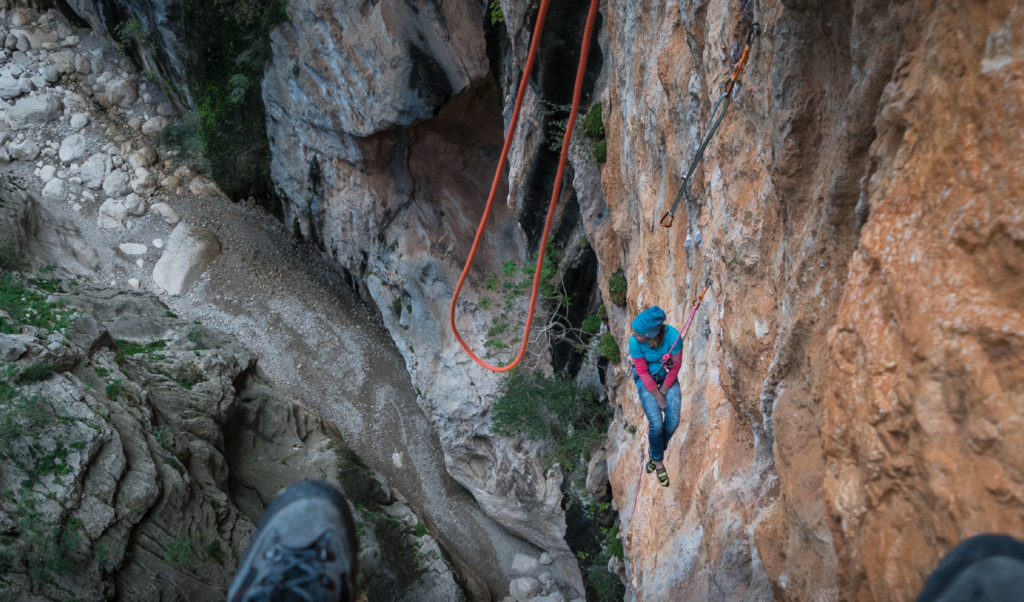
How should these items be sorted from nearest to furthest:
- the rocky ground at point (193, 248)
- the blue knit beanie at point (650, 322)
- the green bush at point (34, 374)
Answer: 1. the blue knit beanie at point (650, 322)
2. the green bush at point (34, 374)
3. the rocky ground at point (193, 248)

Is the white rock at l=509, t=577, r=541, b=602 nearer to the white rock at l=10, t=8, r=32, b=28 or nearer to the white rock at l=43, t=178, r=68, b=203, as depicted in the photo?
the white rock at l=43, t=178, r=68, b=203

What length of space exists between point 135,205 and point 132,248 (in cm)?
119

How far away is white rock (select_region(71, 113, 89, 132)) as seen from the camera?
15.5 metres

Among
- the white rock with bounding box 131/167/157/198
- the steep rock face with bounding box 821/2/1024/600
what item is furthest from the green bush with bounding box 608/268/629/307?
the white rock with bounding box 131/167/157/198

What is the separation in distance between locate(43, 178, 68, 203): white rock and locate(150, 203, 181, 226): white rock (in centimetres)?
209

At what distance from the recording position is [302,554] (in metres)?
2.15

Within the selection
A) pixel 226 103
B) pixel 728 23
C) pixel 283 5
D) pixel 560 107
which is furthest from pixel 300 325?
pixel 728 23

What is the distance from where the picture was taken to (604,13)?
7.36 metres

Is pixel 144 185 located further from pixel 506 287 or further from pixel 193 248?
pixel 506 287

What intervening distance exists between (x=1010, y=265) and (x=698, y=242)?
3636 millimetres

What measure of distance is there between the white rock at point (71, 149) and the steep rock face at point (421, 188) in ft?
19.3

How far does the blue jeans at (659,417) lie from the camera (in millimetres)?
5230

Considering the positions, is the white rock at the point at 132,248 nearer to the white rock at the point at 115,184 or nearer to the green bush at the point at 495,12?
the white rock at the point at 115,184

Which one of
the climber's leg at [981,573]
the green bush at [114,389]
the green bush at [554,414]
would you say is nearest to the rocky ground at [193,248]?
the green bush at [554,414]
